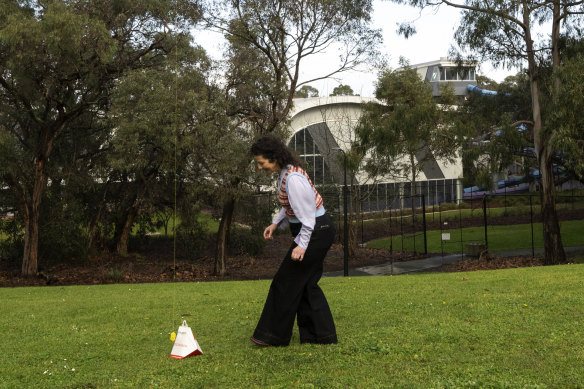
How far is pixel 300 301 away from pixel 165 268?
1776cm

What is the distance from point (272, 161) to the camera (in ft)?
16.6

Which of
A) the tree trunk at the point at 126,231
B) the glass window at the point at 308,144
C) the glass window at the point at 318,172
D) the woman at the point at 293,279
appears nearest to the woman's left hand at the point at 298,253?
the woman at the point at 293,279

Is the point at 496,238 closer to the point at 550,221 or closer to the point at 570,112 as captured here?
the point at 550,221

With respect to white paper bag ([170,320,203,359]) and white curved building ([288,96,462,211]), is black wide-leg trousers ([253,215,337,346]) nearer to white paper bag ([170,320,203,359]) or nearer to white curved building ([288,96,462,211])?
white paper bag ([170,320,203,359])

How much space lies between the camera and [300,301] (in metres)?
5.14

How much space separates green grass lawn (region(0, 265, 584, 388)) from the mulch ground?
33.9 ft

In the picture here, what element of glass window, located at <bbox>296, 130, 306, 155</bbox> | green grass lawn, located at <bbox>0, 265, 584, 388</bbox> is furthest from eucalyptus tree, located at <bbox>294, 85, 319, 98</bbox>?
green grass lawn, located at <bbox>0, 265, 584, 388</bbox>

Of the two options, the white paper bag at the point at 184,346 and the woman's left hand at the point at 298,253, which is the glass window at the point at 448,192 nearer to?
the woman's left hand at the point at 298,253

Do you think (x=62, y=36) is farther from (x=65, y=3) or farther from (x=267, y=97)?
(x=267, y=97)

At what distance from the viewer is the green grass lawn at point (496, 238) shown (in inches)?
1176

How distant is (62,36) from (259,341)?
13.0 metres

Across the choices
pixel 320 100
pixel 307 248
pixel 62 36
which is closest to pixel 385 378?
pixel 307 248

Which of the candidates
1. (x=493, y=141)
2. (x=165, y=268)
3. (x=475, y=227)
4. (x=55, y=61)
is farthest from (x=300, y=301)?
(x=475, y=227)

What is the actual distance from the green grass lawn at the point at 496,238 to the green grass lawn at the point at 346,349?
22616mm
